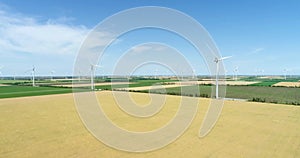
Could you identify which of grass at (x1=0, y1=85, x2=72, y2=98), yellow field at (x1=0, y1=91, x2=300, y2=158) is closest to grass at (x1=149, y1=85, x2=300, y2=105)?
Result: yellow field at (x1=0, y1=91, x2=300, y2=158)

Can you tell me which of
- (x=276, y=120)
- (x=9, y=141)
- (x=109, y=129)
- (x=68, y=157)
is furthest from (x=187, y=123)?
(x=9, y=141)

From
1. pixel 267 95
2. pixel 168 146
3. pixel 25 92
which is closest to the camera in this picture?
pixel 168 146

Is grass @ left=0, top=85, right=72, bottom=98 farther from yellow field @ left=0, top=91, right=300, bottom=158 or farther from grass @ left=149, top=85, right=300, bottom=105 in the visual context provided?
yellow field @ left=0, top=91, right=300, bottom=158

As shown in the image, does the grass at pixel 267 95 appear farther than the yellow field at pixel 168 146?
Yes

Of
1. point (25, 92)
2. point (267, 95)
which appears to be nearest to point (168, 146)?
point (267, 95)

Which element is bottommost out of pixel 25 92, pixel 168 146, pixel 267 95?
pixel 168 146

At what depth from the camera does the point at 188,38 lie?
18.3m

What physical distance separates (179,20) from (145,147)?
9836mm

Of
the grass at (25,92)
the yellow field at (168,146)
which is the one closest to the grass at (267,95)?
the yellow field at (168,146)

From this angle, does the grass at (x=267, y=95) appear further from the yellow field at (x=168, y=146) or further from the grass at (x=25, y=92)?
the grass at (x=25, y=92)

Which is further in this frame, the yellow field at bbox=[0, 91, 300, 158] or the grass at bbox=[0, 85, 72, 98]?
the grass at bbox=[0, 85, 72, 98]

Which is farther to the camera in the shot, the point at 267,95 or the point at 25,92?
the point at 25,92

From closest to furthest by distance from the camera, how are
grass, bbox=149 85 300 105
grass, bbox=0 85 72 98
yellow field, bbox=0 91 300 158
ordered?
yellow field, bbox=0 91 300 158 → grass, bbox=149 85 300 105 → grass, bbox=0 85 72 98

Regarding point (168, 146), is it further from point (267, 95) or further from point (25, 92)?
point (25, 92)
